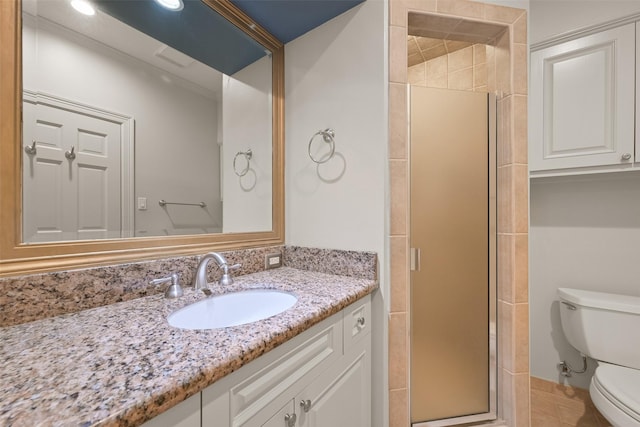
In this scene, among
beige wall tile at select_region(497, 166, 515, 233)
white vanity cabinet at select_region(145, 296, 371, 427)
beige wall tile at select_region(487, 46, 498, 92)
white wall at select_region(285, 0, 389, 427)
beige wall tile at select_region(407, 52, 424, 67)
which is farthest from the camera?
beige wall tile at select_region(407, 52, 424, 67)

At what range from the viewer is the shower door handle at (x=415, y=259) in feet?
4.13

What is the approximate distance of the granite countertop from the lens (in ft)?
1.13

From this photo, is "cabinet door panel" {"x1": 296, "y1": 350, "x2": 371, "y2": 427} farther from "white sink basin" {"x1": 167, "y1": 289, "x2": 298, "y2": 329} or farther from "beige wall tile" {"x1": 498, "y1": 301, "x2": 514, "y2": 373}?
"beige wall tile" {"x1": 498, "y1": 301, "x2": 514, "y2": 373}

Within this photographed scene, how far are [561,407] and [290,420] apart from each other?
1783 millimetres

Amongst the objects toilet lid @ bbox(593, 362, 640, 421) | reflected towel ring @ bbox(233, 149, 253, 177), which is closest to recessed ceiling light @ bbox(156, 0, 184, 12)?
reflected towel ring @ bbox(233, 149, 253, 177)

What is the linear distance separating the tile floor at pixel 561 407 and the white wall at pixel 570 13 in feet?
6.75

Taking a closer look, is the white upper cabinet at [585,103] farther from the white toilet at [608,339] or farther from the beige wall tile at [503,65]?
the white toilet at [608,339]

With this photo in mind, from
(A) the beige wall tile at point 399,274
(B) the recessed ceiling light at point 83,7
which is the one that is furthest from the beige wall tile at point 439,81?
(B) the recessed ceiling light at point 83,7

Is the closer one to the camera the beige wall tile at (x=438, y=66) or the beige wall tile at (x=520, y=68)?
the beige wall tile at (x=520, y=68)

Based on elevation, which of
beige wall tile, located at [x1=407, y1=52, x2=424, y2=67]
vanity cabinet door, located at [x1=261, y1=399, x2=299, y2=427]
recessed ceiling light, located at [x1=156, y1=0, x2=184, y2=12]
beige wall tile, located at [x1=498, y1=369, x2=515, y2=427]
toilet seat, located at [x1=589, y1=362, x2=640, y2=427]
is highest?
beige wall tile, located at [x1=407, y1=52, x2=424, y2=67]

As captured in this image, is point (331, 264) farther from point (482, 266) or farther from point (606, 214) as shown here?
point (606, 214)

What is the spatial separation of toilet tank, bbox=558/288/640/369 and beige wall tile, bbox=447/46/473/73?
1.63 meters

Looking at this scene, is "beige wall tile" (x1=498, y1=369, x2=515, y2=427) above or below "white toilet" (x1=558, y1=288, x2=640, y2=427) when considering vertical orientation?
below

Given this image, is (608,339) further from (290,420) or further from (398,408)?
(290,420)
